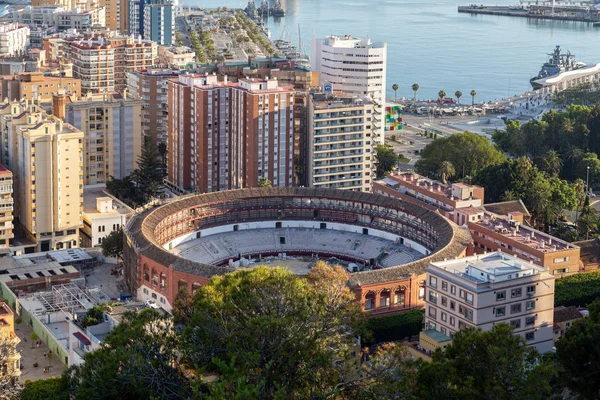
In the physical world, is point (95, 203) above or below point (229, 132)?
below

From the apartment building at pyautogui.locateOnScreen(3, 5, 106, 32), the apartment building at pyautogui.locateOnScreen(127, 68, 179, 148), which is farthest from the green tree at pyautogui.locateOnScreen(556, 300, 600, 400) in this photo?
the apartment building at pyautogui.locateOnScreen(3, 5, 106, 32)

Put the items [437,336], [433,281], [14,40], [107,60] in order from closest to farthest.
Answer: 1. [437,336]
2. [433,281]
3. [107,60]
4. [14,40]

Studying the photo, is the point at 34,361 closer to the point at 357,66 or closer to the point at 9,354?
the point at 9,354

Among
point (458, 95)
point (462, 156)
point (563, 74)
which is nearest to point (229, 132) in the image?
point (462, 156)

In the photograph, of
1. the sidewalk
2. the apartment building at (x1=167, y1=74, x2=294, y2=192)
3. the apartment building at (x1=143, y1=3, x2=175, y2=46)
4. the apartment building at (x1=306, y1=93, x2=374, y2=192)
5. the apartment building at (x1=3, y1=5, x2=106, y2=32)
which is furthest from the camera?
the apartment building at (x1=143, y1=3, x2=175, y2=46)

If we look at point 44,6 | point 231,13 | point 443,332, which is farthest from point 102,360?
point 231,13

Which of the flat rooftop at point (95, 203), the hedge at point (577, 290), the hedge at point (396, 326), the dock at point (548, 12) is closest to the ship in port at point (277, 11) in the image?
the dock at point (548, 12)

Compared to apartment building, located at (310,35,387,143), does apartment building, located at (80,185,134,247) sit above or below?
below

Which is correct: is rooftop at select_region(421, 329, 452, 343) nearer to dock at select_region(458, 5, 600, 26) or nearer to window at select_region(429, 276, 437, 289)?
window at select_region(429, 276, 437, 289)
